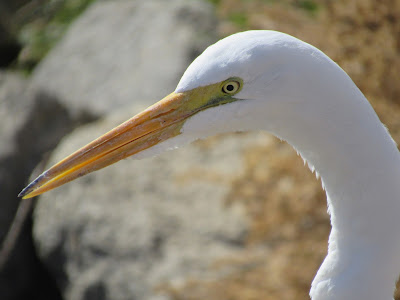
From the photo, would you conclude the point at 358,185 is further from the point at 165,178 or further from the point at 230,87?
the point at 165,178

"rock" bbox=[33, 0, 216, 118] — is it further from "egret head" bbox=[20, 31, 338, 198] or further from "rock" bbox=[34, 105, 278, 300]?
"egret head" bbox=[20, 31, 338, 198]

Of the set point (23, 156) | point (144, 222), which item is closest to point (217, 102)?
point (144, 222)

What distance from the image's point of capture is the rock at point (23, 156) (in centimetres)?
527

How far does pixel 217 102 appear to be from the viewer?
1851 mm

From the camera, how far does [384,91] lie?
454 cm

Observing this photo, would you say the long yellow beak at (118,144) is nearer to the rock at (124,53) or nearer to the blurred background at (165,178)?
the blurred background at (165,178)

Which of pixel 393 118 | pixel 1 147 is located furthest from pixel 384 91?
pixel 1 147

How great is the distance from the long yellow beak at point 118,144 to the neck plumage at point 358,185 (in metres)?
0.42

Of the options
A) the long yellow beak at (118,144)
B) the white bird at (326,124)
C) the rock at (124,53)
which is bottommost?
the long yellow beak at (118,144)

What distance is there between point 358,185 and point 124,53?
4111 millimetres

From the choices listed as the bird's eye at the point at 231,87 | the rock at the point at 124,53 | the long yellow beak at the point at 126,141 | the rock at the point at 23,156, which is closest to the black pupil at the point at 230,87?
the bird's eye at the point at 231,87

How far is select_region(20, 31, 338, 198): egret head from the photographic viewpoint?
172 cm


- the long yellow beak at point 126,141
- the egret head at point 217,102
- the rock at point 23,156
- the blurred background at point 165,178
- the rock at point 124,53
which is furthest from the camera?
the rock at point 23,156

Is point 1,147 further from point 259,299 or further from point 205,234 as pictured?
point 259,299
